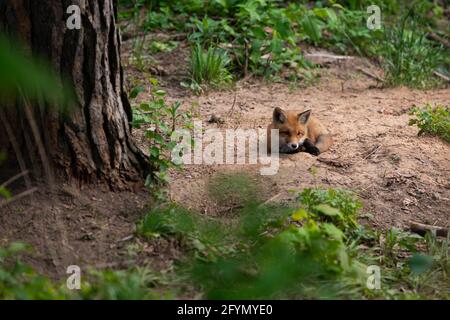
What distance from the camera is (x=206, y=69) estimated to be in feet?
26.0

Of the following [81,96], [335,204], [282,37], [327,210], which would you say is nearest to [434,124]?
[335,204]

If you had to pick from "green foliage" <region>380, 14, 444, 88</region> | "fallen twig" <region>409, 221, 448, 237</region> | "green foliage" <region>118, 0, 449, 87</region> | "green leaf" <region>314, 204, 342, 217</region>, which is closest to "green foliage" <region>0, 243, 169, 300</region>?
"green leaf" <region>314, 204, 342, 217</region>

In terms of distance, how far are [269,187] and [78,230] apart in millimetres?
1769

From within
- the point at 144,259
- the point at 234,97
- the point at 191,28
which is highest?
the point at 191,28

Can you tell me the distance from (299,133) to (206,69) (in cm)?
177

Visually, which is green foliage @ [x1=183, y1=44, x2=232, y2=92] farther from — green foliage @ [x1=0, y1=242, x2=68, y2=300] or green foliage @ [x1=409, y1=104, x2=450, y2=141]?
green foliage @ [x1=0, y1=242, x2=68, y2=300]

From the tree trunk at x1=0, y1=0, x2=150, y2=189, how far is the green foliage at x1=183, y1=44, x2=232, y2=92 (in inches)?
123

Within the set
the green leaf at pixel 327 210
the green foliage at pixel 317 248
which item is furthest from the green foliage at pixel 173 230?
the green leaf at pixel 327 210

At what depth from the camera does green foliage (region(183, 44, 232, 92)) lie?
25.8 feet
